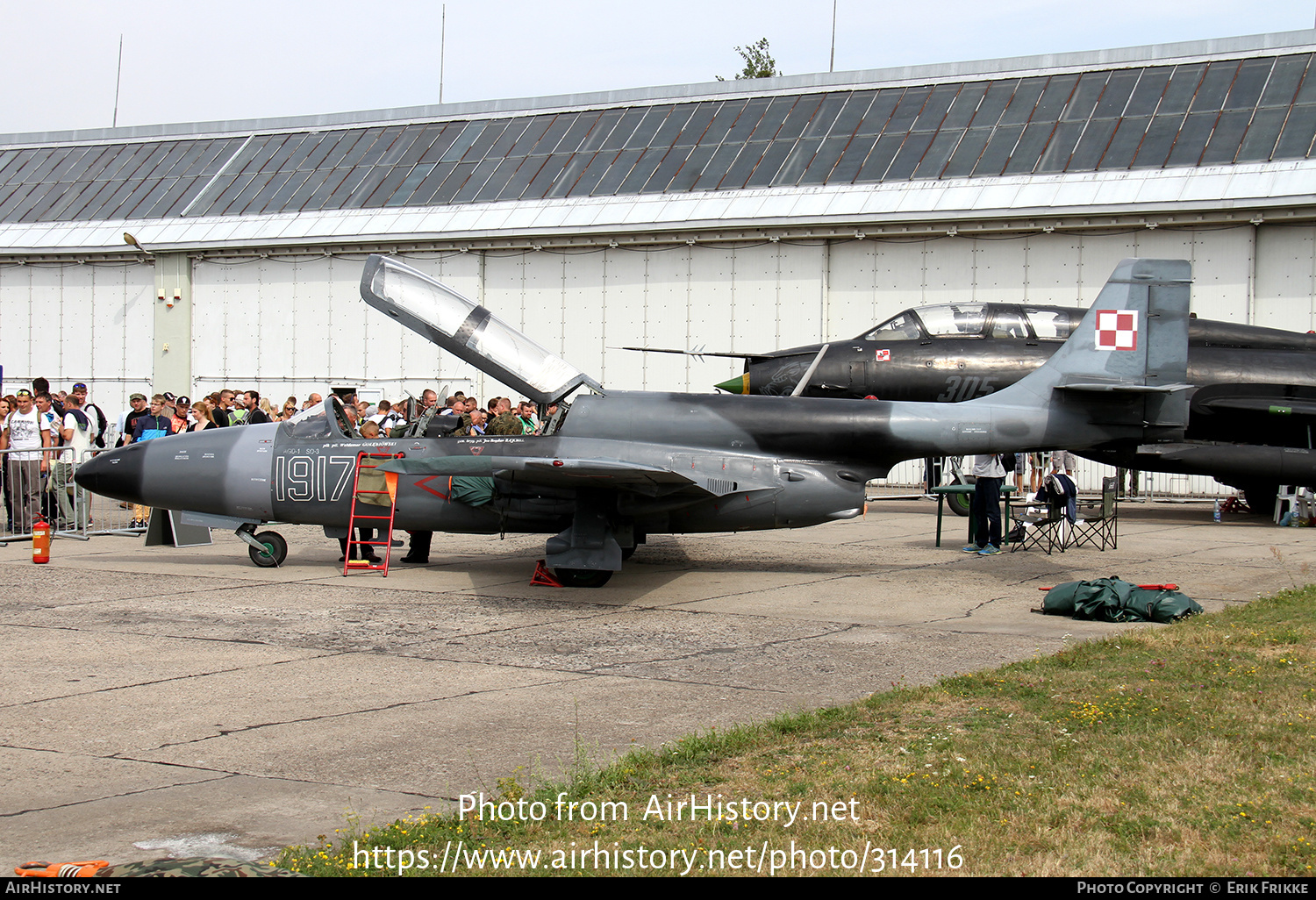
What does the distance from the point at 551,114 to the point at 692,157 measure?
5.11 metres

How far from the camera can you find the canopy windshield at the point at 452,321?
37.8 ft

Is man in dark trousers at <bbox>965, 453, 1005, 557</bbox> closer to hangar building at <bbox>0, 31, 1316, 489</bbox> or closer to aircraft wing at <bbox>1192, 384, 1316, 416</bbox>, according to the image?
aircraft wing at <bbox>1192, 384, 1316, 416</bbox>

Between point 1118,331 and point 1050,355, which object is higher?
point 1118,331

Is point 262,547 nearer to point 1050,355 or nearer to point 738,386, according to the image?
point 738,386

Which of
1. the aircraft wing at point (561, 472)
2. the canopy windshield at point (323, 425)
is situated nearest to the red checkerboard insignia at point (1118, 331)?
the aircraft wing at point (561, 472)

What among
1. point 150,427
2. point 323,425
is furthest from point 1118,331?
point 150,427

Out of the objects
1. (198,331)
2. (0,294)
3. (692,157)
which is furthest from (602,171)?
(0,294)

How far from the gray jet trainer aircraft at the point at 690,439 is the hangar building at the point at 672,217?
1117 cm

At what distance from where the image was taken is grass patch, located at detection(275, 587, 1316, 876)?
400 centimetres

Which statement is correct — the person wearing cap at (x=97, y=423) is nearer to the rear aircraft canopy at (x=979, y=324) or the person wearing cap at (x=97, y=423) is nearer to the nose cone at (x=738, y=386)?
the nose cone at (x=738, y=386)

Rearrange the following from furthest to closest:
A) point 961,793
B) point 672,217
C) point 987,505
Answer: point 672,217 < point 987,505 < point 961,793

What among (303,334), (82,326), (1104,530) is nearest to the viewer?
(1104,530)

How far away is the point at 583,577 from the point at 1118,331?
250 inches

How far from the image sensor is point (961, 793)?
4688mm
